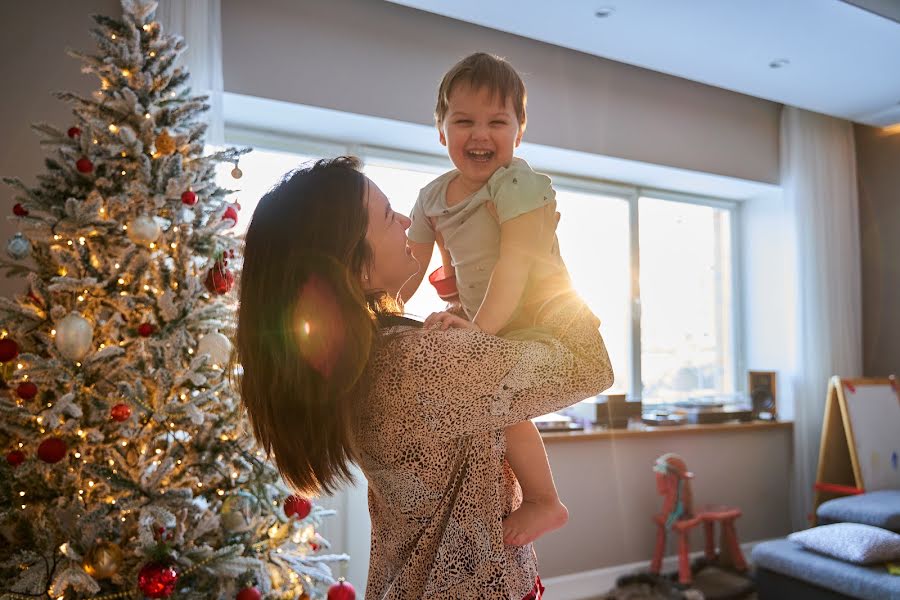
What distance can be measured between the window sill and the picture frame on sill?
8 cm

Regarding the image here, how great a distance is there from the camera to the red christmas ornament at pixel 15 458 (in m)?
1.85

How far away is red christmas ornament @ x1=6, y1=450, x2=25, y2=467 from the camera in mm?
1853

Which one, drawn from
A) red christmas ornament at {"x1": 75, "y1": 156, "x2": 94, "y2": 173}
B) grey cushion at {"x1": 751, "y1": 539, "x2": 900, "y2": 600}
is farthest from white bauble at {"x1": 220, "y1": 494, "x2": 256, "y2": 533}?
grey cushion at {"x1": 751, "y1": 539, "x2": 900, "y2": 600}

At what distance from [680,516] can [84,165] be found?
10.5 ft

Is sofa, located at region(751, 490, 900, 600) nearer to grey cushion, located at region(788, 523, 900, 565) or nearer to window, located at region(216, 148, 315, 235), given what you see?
grey cushion, located at region(788, 523, 900, 565)

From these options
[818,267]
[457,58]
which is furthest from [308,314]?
[818,267]

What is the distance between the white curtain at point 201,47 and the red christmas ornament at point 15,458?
130cm

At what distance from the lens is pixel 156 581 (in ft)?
5.82

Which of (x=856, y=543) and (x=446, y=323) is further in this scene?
(x=856, y=543)

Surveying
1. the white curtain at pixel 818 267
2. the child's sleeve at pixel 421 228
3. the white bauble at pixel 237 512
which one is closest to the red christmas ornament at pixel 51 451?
the white bauble at pixel 237 512

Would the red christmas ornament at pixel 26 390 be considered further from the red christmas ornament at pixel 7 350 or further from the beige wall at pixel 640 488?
the beige wall at pixel 640 488

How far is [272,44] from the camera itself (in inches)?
114

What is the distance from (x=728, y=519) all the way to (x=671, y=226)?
1908mm

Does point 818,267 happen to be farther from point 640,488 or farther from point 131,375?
point 131,375
